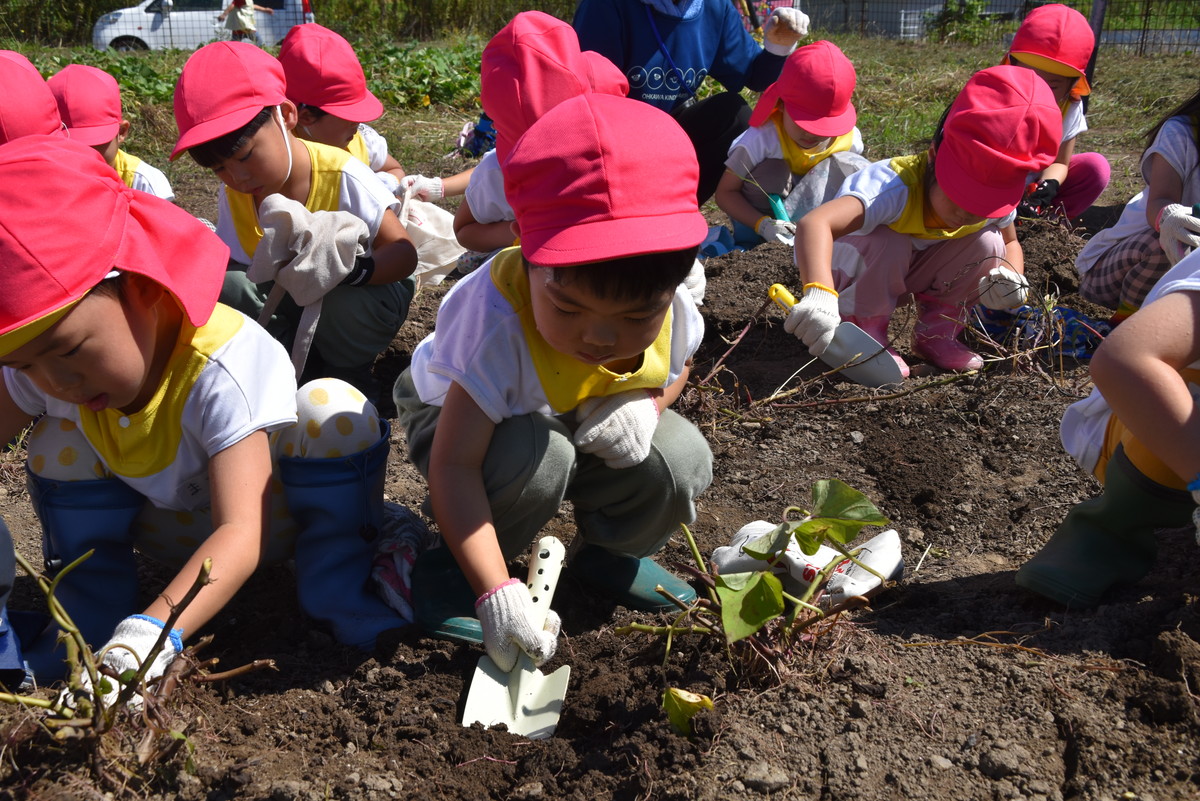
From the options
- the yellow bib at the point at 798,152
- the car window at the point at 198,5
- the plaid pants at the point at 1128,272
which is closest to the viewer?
the plaid pants at the point at 1128,272

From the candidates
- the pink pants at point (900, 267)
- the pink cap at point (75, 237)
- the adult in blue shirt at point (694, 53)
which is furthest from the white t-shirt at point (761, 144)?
the pink cap at point (75, 237)

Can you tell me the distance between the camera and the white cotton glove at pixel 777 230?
385 cm

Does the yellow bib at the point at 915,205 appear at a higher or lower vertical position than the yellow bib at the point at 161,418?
lower

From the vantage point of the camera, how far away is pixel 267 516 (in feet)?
5.64

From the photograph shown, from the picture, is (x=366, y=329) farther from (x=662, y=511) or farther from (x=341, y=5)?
(x=341, y=5)

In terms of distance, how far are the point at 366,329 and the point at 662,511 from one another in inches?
52.5

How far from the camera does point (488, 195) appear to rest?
10.6 ft

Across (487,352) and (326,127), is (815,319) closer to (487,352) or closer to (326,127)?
(487,352)

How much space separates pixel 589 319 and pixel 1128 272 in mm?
2326

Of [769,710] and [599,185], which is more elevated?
[599,185]

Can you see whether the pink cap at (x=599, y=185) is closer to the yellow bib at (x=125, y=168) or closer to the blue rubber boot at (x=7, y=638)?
the blue rubber boot at (x=7, y=638)

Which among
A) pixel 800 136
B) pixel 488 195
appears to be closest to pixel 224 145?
pixel 488 195

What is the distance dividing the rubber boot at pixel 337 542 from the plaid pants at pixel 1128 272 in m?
2.36

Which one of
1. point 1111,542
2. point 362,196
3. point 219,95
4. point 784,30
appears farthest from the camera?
point 784,30
